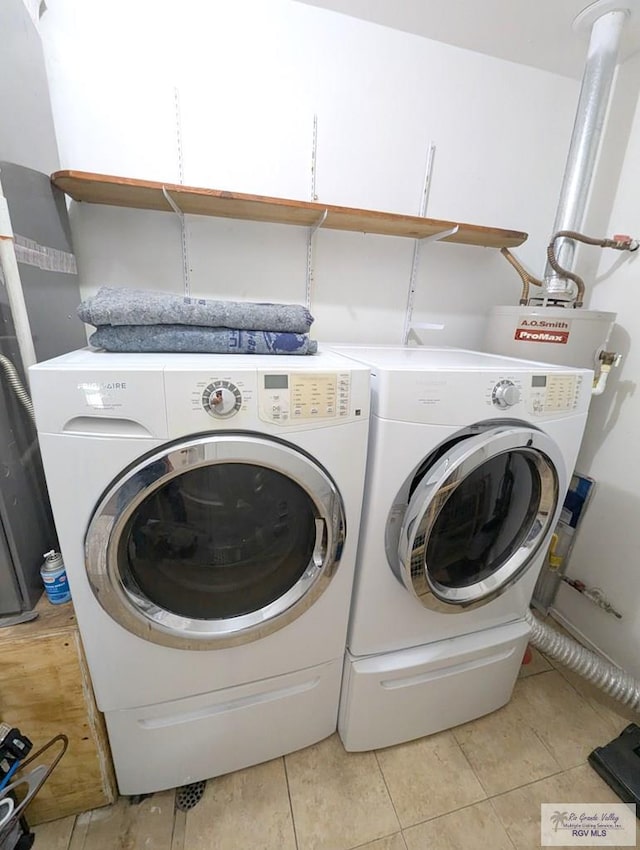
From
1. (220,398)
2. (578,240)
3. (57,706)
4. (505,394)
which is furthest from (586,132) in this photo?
(57,706)

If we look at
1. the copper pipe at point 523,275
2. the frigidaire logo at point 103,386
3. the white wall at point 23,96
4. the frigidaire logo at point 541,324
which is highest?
the white wall at point 23,96

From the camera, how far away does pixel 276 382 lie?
73 centimetres

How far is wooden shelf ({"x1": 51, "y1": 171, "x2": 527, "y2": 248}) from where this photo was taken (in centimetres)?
105

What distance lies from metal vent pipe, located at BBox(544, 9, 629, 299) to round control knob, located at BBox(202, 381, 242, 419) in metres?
1.27

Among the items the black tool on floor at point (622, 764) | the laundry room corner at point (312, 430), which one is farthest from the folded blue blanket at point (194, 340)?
the black tool on floor at point (622, 764)

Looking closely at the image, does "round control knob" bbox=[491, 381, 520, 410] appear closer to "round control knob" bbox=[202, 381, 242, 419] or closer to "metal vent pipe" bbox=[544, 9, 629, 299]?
"round control knob" bbox=[202, 381, 242, 419]

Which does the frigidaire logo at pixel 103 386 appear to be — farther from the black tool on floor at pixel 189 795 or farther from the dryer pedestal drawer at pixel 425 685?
the black tool on floor at pixel 189 795

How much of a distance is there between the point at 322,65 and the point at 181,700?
79.1 inches

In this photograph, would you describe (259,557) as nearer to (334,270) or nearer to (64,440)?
(64,440)

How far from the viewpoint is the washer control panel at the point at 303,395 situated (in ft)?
2.40

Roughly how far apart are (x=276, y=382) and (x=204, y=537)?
1.33 ft

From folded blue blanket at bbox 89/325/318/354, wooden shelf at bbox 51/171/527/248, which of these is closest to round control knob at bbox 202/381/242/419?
folded blue blanket at bbox 89/325/318/354

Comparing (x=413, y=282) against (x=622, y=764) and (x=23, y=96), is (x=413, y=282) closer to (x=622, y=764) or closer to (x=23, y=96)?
(x=23, y=96)

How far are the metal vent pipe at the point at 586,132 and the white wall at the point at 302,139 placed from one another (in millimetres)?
231
